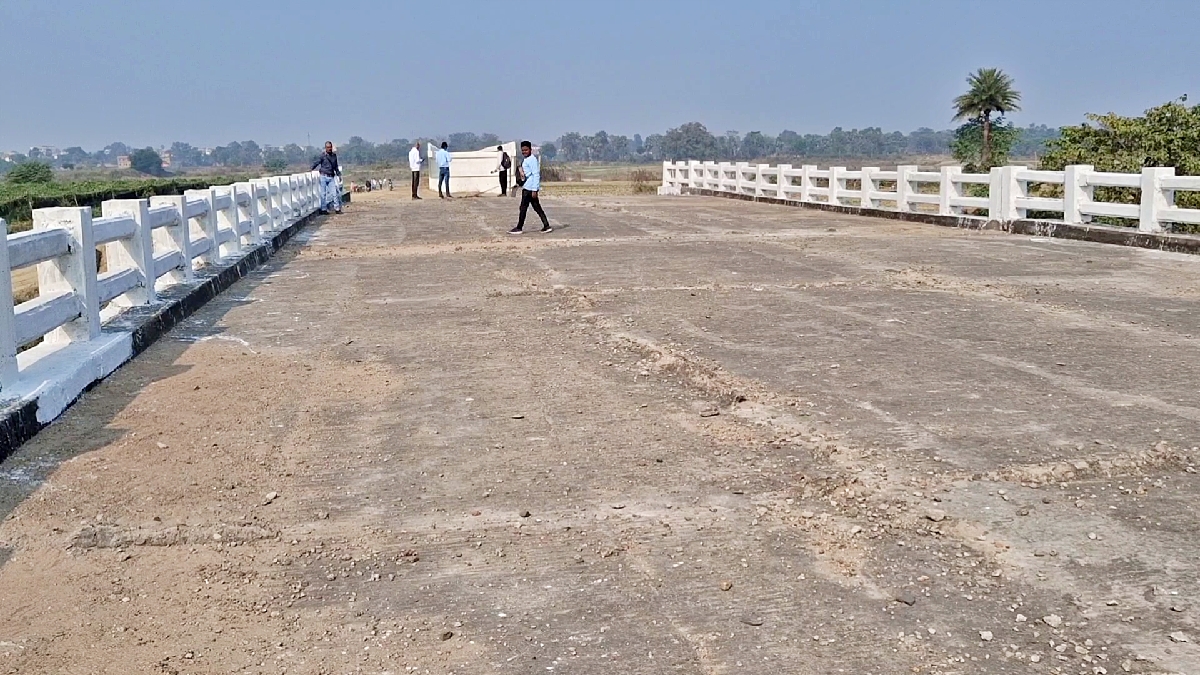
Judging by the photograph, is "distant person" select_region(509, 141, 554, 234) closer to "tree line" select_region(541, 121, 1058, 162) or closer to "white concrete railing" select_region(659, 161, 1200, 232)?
"white concrete railing" select_region(659, 161, 1200, 232)

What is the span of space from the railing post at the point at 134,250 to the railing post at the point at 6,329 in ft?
10.5

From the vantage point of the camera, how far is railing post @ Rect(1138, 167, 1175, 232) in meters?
16.3

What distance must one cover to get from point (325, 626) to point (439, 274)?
33.4 ft

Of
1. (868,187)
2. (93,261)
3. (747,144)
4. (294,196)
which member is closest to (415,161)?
(294,196)

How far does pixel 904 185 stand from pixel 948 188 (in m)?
1.66

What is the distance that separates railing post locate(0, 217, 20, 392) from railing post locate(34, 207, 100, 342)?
1.33m

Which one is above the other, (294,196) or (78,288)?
(294,196)

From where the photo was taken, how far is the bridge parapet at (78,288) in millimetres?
6594

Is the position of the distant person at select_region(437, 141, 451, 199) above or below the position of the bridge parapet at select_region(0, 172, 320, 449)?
above

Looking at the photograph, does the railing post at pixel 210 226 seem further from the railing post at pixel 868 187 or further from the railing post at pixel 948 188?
the railing post at pixel 868 187

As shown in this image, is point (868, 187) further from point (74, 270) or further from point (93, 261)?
point (74, 270)

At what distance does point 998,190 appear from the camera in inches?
772

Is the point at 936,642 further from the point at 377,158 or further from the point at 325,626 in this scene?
the point at 377,158

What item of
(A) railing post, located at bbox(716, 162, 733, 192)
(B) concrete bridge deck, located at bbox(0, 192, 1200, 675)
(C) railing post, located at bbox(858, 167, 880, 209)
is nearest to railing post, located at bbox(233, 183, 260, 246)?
(B) concrete bridge deck, located at bbox(0, 192, 1200, 675)
